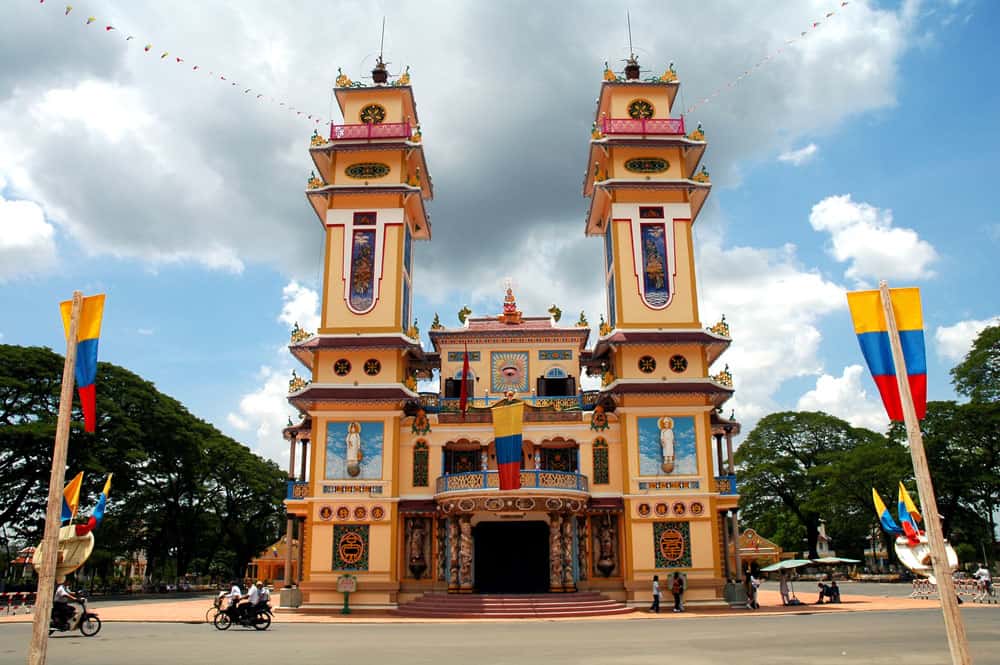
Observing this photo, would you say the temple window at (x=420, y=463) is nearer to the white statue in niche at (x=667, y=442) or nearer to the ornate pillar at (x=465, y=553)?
the ornate pillar at (x=465, y=553)

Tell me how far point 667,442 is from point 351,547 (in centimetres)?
1257

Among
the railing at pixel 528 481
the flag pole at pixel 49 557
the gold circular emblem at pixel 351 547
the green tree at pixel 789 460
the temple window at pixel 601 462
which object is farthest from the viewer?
the green tree at pixel 789 460

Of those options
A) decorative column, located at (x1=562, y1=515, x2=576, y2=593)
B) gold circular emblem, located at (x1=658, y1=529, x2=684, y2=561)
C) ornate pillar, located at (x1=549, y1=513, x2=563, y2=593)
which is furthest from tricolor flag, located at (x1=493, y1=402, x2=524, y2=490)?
gold circular emblem, located at (x1=658, y1=529, x2=684, y2=561)

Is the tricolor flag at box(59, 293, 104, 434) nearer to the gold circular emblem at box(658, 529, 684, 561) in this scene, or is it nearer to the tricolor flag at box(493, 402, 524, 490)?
the tricolor flag at box(493, 402, 524, 490)

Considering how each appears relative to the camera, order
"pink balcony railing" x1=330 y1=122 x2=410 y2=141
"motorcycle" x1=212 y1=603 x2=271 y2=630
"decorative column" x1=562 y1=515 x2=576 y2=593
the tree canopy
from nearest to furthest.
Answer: "motorcycle" x1=212 y1=603 x2=271 y2=630
"decorative column" x1=562 y1=515 x2=576 y2=593
"pink balcony railing" x1=330 y1=122 x2=410 y2=141
the tree canopy

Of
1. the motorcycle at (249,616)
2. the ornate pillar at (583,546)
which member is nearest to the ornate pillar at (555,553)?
the ornate pillar at (583,546)

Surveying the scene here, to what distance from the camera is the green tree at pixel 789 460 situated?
58.4m

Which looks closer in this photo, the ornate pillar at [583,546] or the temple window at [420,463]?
the ornate pillar at [583,546]

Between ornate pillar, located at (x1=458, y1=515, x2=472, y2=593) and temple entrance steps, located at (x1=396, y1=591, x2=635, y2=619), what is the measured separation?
62 centimetres

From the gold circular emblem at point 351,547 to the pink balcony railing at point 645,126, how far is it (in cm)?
1970

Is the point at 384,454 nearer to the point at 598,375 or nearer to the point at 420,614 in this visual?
the point at 420,614

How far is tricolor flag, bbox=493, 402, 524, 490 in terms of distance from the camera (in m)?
25.1

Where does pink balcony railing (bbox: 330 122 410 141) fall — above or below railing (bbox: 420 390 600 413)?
above

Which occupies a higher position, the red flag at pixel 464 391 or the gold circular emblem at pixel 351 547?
the red flag at pixel 464 391
